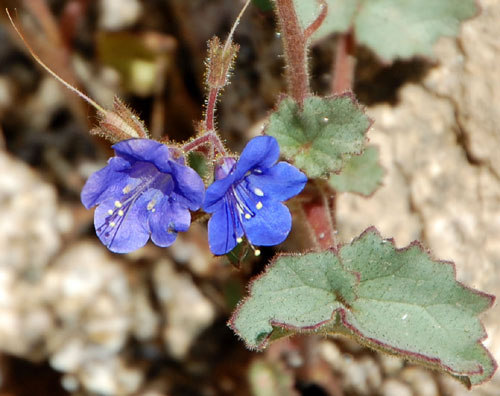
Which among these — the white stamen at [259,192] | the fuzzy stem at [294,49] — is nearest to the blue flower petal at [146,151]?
the white stamen at [259,192]

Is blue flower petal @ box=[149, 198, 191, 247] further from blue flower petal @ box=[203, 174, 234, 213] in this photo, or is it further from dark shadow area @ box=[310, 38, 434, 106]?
dark shadow area @ box=[310, 38, 434, 106]

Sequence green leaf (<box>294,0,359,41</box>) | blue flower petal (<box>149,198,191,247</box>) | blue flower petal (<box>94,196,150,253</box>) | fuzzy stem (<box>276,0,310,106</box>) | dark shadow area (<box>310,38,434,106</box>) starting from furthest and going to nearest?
dark shadow area (<box>310,38,434,106</box>)
green leaf (<box>294,0,359,41</box>)
fuzzy stem (<box>276,0,310,106</box>)
blue flower petal (<box>94,196,150,253</box>)
blue flower petal (<box>149,198,191,247</box>)

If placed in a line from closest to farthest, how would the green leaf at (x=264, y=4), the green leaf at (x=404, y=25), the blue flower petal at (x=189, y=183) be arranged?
the blue flower petal at (x=189, y=183), the green leaf at (x=264, y=4), the green leaf at (x=404, y=25)

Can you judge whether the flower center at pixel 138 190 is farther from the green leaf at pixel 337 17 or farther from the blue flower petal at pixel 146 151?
the green leaf at pixel 337 17

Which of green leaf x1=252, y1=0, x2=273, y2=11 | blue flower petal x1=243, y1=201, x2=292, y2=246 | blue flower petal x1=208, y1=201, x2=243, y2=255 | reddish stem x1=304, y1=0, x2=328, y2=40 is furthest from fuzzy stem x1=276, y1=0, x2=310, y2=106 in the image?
Result: blue flower petal x1=208, y1=201, x2=243, y2=255

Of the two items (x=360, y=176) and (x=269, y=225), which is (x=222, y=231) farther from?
(x=360, y=176)

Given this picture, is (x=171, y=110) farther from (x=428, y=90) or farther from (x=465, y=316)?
(x=465, y=316)
